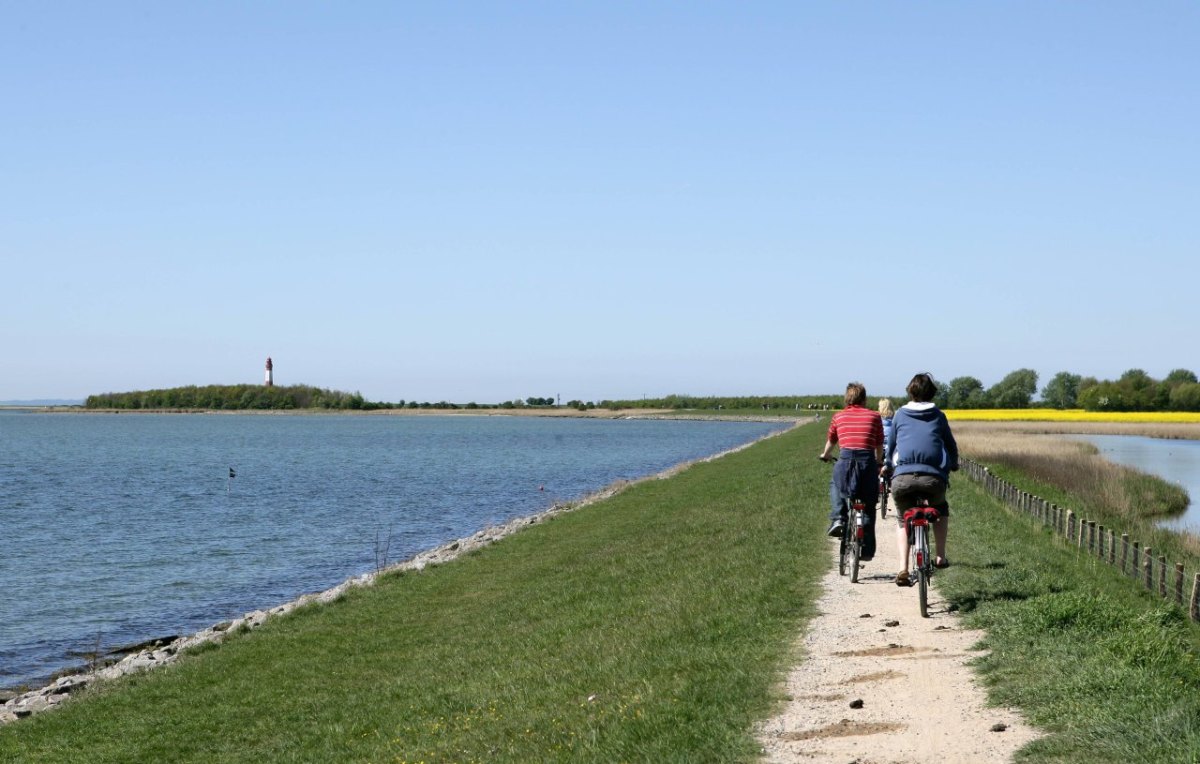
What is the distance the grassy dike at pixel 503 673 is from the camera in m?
8.87

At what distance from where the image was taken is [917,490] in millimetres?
11422

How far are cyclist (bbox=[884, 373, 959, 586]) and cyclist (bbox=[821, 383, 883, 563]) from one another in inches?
53.3

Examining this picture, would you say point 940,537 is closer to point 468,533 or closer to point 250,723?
point 250,723

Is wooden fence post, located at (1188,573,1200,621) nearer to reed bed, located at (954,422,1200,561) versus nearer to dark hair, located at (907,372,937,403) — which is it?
dark hair, located at (907,372,937,403)

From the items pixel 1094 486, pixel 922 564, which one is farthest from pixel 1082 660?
pixel 1094 486

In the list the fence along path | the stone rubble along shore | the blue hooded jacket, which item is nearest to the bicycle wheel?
the blue hooded jacket

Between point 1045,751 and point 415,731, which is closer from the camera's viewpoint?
point 1045,751

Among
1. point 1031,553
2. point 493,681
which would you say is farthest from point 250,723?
point 1031,553

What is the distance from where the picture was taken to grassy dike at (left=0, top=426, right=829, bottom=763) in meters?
8.87

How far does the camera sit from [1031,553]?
15984 millimetres

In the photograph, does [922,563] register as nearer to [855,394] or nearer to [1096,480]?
[855,394]

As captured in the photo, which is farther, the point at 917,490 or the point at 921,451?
the point at 917,490

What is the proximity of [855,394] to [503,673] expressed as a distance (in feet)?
17.5

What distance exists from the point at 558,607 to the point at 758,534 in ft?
18.8
